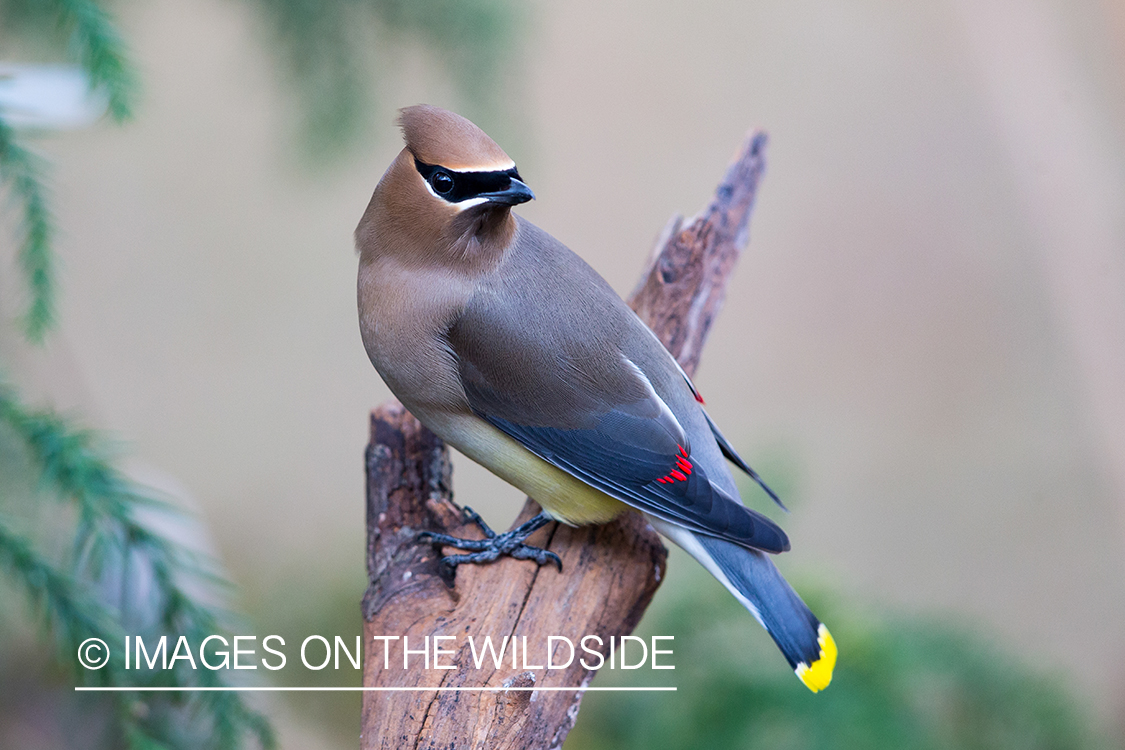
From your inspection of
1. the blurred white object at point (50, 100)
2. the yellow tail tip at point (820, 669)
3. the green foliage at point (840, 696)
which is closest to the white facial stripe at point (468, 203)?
the blurred white object at point (50, 100)

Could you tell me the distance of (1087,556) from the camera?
11.7ft

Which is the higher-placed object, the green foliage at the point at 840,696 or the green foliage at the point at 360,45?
the green foliage at the point at 360,45

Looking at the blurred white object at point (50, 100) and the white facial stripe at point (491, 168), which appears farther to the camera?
the blurred white object at point (50, 100)

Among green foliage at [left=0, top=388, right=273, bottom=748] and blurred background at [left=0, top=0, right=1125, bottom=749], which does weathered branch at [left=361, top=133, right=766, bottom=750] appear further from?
blurred background at [left=0, top=0, right=1125, bottom=749]

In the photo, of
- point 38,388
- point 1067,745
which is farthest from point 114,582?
point 1067,745

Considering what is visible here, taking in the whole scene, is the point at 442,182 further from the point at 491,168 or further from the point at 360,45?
the point at 360,45

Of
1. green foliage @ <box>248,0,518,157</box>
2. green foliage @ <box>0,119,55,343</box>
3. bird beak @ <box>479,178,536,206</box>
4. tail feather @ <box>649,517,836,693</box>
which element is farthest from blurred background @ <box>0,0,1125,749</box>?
bird beak @ <box>479,178,536,206</box>

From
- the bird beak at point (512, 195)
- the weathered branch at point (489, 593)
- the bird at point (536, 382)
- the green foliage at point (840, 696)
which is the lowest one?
the green foliage at point (840, 696)

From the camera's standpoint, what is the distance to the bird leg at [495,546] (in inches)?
73.2

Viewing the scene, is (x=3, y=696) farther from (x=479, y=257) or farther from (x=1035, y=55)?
(x=1035, y=55)

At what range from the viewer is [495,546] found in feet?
6.15

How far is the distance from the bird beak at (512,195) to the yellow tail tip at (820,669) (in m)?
0.98

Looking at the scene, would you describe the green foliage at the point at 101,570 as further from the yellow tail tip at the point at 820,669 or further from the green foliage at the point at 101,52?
the yellow tail tip at the point at 820,669

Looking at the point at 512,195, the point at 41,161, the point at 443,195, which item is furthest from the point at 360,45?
the point at 512,195
